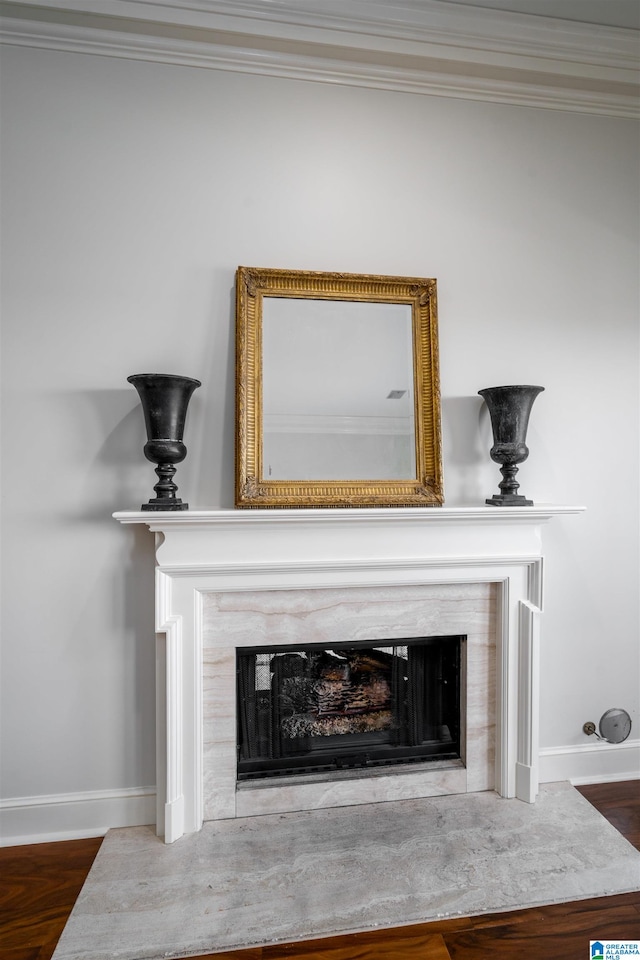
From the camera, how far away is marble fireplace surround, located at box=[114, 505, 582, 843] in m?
1.72

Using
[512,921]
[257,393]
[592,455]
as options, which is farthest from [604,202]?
[512,921]

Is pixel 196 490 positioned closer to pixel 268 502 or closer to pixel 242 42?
pixel 268 502

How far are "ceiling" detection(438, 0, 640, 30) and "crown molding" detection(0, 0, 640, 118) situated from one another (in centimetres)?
2

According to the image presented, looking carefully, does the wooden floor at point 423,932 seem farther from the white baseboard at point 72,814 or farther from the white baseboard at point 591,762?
the white baseboard at point 591,762

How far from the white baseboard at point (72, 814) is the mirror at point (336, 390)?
3.67 feet

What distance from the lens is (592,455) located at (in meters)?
2.10

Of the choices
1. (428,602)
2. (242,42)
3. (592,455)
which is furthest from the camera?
(592,455)

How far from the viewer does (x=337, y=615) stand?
1.87 metres

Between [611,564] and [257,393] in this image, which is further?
[611,564]

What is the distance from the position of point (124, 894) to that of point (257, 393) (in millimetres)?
1580

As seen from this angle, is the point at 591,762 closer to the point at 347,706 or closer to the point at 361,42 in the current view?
the point at 347,706

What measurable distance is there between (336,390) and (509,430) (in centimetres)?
64

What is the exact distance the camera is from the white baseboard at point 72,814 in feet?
5.70

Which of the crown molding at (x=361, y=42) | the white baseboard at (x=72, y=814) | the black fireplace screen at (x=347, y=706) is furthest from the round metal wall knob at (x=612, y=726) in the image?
the crown molding at (x=361, y=42)
